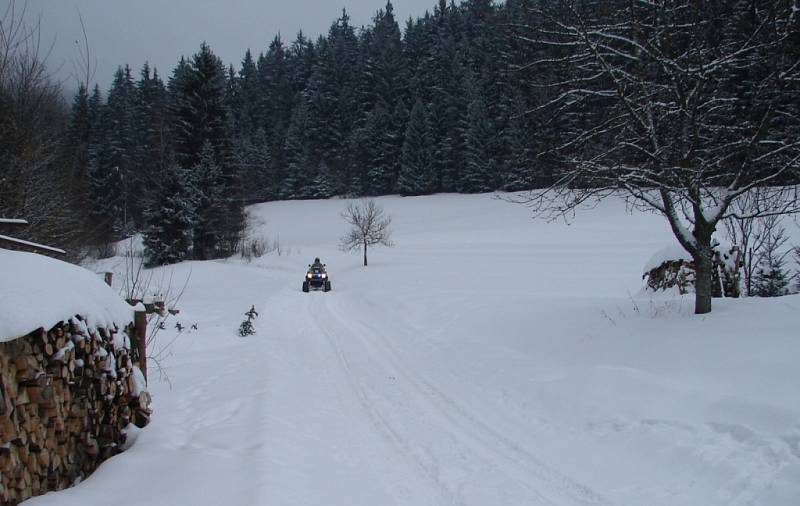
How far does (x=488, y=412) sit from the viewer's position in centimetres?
646

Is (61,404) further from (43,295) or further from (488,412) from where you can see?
(488,412)

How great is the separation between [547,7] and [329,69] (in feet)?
247

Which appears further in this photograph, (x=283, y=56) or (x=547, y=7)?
(x=283, y=56)

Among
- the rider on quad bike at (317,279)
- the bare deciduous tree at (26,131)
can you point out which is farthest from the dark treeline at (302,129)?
the bare deciduous tree at (26,131)

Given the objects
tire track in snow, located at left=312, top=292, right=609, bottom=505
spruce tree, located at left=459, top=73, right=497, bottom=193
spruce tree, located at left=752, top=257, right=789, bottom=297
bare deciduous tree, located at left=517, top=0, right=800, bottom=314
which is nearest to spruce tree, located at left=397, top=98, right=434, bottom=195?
spruce tree, located at left=459, top=73, right=497, bottom=193

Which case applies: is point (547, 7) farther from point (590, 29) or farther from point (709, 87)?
point (709, 87)

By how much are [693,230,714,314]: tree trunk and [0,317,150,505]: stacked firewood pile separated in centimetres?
768

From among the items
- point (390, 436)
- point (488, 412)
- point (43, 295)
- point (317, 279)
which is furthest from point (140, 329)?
point (317, 279)

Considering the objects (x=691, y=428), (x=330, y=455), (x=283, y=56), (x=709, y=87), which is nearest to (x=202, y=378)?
(x=330, y=455)

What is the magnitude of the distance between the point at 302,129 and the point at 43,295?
74.8 metres

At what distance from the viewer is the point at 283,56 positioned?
299ft

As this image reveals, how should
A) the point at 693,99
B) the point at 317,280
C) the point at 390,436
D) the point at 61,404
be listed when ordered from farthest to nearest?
1. the point at 317,280
2. the point at 693,99
3. the point at 390,436
4. the point at 61,404

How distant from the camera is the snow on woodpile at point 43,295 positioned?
3145 mm

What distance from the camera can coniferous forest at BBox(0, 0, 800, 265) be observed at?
39.5 m
